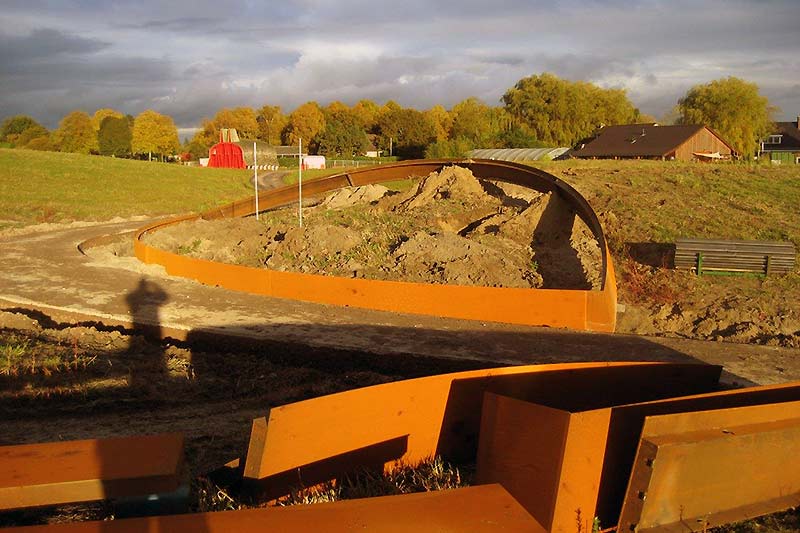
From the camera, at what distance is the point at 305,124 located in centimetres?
9969

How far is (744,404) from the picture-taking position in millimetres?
5137

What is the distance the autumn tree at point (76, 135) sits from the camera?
88.9 metres

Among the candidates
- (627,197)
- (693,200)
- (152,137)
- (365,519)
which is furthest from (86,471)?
(152,137)

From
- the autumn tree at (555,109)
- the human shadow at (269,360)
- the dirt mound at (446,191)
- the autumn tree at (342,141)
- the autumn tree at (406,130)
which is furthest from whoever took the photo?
the autumn tree at (342,141)

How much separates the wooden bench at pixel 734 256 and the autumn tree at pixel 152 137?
81.8 m

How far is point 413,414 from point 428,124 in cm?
8621

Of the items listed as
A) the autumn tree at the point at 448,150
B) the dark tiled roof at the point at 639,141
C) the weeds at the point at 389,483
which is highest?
the dark tiled roof at the point at 639,141

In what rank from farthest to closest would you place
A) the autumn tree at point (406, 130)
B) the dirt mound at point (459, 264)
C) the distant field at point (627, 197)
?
1. the autumn tree at point (406, 130)
2. the distant field at point (627, 197)
3. the dirt mound at point (459, 264)

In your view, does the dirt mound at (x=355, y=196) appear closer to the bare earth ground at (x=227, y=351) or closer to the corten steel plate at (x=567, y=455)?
the bare earth ground at (x=227, y=351)

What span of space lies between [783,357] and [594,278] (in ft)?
16.5

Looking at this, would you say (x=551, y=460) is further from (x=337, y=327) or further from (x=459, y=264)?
(x=459, y=264)

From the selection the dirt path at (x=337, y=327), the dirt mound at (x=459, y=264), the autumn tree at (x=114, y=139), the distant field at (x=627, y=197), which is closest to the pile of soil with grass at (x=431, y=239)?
the dirt mound at (x=459, y=264)

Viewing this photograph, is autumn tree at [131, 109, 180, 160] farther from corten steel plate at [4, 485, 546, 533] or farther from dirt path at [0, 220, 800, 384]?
corten steel plate at [4, 485, 546, 533]

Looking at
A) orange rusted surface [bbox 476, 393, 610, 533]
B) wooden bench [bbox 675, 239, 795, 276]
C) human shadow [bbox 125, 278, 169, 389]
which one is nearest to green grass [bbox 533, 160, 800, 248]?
wooden bench [bbox 675, 239, 795, 276]
